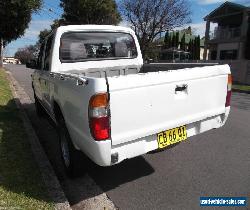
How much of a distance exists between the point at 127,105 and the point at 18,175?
6.57 ft

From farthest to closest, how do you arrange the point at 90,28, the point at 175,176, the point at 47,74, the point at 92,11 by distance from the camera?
the point at 92,11 < the point at 90,28 < the point at 47,74 < the point at 175,176

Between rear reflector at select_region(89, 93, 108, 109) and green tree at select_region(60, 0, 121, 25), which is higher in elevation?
green tree at select_region(60, 0, 121, 25)

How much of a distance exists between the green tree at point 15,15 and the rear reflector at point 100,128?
16306mm

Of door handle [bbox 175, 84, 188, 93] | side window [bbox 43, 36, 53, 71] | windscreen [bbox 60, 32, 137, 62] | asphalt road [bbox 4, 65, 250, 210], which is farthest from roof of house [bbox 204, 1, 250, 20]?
door handle [bbox 175, 84, 188, 93]

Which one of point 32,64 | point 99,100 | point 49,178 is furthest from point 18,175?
point 32,64

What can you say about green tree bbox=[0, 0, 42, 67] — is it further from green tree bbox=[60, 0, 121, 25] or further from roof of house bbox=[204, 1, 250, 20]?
green tree bbox=[60, 0, 121, 25]

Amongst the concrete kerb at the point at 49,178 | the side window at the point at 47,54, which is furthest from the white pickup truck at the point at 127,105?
the concrete kerb at the point at 49,178

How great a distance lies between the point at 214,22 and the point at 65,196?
139ft

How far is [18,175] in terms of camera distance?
4.55m

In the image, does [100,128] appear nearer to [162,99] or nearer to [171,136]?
[162,99]

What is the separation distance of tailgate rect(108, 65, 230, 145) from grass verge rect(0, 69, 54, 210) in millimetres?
1241

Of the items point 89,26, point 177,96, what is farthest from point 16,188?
point 89,26

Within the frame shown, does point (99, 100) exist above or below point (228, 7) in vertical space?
below

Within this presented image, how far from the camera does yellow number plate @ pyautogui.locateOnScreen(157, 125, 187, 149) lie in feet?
13.3
